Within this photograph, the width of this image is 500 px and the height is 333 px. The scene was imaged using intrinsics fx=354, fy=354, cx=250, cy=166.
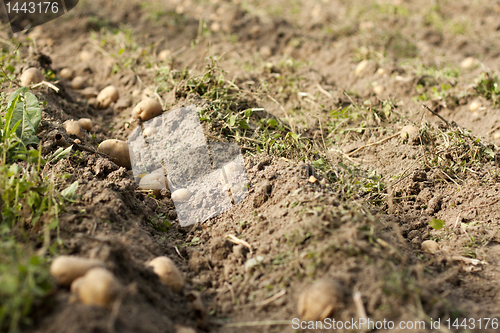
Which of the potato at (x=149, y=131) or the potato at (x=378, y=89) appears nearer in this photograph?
the potato at (x=149, y=131)

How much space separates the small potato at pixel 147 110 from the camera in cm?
277

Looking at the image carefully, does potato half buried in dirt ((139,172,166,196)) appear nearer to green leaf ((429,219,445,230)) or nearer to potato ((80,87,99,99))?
potato ((80,87,99,99))

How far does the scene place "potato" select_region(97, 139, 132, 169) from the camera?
2.46 meters

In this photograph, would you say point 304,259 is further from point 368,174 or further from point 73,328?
point 368,174

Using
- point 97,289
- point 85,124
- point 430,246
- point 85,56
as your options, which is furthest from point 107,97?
point 430,246

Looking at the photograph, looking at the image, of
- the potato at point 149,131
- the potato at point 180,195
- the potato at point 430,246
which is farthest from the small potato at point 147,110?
the potato at point 430,246

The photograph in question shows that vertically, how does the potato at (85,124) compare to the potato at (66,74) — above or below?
below

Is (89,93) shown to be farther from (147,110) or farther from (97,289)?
(97,289)

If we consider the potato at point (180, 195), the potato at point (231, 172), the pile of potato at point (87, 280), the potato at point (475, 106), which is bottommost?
the potato at point (475, 106)

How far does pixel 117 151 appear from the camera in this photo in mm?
2473

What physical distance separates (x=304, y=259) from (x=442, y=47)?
14.8 ft

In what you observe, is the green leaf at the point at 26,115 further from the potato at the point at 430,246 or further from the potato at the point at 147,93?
the potato at the point at 430,246

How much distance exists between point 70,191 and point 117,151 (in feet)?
2.11

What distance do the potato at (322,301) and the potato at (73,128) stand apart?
6.58 ft
